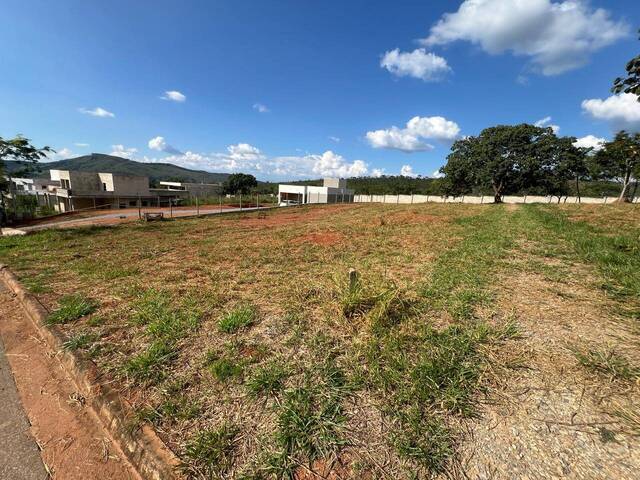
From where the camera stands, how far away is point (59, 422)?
1.78m

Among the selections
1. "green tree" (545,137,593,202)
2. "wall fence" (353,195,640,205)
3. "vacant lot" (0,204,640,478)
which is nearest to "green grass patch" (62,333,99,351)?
"vacant lot" (0,204,640,478)

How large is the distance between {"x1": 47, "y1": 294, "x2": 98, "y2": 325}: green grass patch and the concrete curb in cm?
13

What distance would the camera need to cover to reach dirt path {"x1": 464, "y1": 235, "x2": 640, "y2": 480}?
4.19ft

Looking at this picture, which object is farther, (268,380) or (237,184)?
(237,184)

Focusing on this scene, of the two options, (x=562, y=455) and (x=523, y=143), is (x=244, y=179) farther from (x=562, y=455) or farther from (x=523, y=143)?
(x=562, y=455)

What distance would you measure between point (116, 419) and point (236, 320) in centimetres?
115

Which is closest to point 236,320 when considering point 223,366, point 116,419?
point 223,366

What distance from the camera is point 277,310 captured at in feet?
9.84

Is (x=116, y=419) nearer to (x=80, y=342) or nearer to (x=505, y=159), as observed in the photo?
(x=80, y=342)

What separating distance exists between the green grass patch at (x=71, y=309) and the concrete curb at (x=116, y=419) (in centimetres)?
13

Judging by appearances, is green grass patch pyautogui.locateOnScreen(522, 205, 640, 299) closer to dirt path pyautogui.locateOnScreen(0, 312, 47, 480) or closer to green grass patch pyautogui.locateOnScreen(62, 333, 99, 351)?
dirt path pyautogui.locateOnScreen(0, 312, 47, 480)

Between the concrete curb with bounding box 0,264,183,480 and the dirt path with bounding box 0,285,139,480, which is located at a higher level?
the concrete curb with bounding box 0,264,183,480

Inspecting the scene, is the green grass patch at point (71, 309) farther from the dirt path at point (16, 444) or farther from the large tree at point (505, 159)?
the large tree at point (505, 159)

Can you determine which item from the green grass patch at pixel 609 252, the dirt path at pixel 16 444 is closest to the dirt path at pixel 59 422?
the dirt path at pixel 16 444
